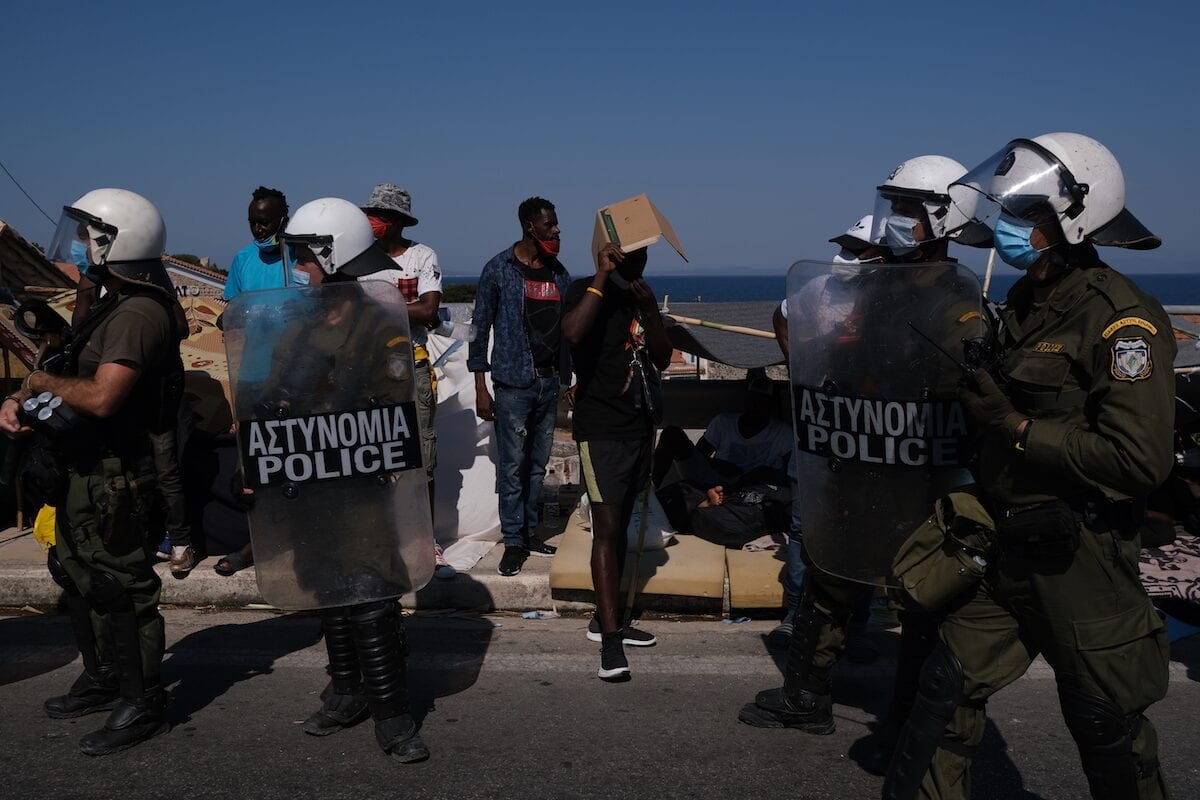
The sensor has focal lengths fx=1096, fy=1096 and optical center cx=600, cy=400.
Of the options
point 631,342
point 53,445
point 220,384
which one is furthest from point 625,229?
point 220,384

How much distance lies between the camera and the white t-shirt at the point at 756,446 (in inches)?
258

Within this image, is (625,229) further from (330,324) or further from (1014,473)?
(1014,473)

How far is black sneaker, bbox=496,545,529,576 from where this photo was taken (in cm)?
570

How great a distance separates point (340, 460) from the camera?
364 centimetres

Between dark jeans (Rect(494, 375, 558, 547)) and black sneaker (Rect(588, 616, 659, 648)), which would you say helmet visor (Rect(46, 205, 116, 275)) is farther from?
black sneaker (Rect(588, 616, 659, 648))

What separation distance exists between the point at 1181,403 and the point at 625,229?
3275 millimetres

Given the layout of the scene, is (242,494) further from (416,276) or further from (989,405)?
(416,276)

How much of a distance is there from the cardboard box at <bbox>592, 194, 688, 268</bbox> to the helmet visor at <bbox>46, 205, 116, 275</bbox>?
1838mm

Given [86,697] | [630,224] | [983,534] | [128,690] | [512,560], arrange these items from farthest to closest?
[512,560]
[630,224]
[86,697]
[128,690]
[983,534]

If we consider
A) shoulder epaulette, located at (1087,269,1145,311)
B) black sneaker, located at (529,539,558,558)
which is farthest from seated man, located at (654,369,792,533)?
shoulder epaulette, located at (1087,269,1145,311)

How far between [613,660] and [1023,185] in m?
2.55

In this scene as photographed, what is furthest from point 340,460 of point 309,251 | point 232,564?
point 232,564

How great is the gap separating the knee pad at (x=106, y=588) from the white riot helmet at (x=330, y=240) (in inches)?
48.7

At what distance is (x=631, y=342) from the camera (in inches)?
186
